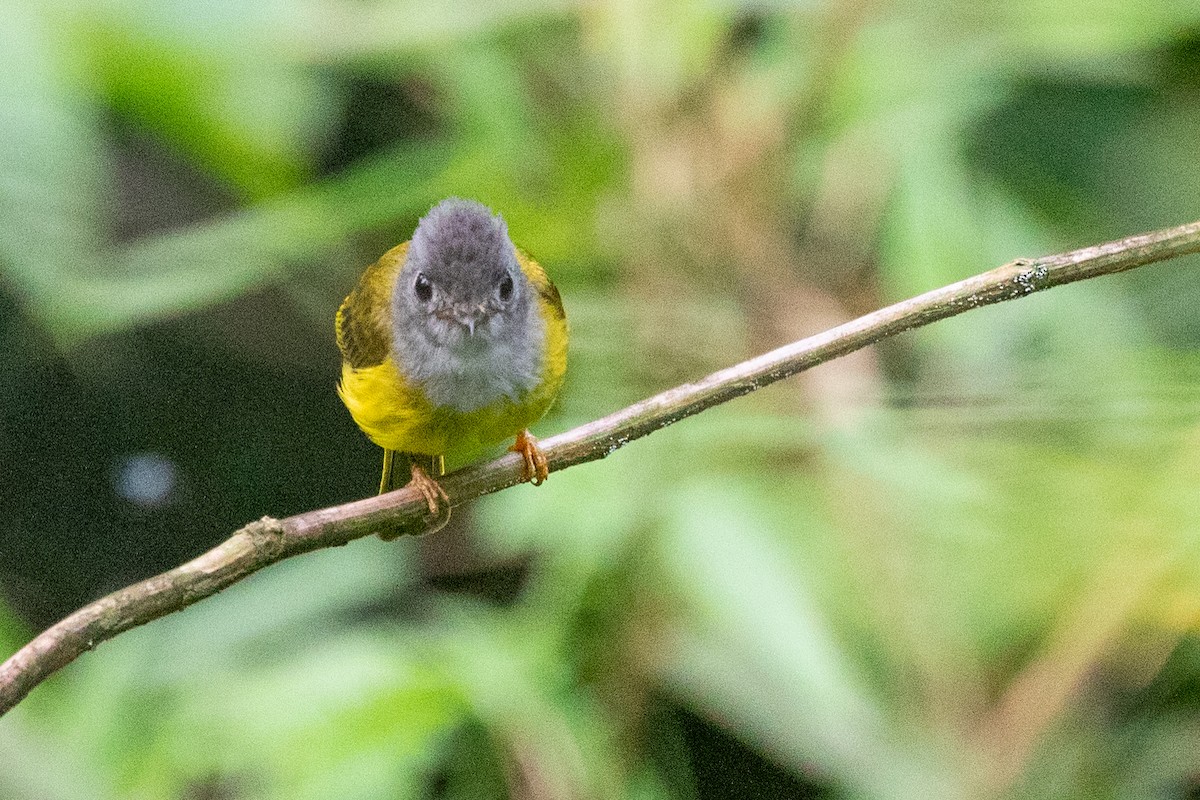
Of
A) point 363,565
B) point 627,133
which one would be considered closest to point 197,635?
point 363,565

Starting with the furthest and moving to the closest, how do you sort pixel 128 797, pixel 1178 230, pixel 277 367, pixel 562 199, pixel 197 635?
pixel 277 367 < pixel 562 199 < pixel 197 635 < pixel 128 797 < pixel 1178 230

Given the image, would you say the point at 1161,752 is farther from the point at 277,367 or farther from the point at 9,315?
the point at 9,315

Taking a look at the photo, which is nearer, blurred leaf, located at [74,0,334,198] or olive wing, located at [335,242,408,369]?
olive wing, located at [335,242,408,369]

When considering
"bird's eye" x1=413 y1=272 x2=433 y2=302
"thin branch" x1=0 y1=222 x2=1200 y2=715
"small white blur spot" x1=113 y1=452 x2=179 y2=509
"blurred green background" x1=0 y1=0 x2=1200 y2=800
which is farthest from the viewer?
"small white blur spot" x1=113 y1=452 x2=179 y2=509

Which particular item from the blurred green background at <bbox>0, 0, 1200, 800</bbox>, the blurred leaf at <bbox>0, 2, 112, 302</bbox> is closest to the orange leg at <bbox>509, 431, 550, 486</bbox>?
the blurred green background at <bbox>0, 0, 1200, 800</bbox>

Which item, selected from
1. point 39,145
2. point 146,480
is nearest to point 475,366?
point 39,145

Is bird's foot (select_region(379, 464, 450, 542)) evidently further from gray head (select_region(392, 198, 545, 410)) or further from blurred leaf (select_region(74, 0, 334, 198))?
blurred leaf (select_region(74, 0, 334, 198))

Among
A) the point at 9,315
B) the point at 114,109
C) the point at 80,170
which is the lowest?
the point at 80,170

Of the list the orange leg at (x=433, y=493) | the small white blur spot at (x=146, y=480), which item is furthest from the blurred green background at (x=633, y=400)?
the orange leg at (x=433, y=493)
